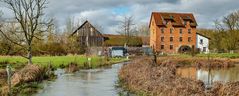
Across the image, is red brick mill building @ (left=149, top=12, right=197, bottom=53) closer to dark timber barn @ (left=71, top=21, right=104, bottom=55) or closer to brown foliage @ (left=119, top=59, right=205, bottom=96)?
dark timber barn @ (left=71, top=21, right=104, bottom=55)

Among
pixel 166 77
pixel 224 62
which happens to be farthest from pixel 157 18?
pixel 166 77

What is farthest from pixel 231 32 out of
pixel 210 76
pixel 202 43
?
pixel 210 76

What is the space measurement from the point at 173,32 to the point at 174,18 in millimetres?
3243

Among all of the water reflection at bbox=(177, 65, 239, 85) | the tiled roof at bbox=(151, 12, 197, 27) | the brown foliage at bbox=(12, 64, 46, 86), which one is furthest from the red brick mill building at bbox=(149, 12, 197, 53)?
the brown foliage at bbox=(12, 64, 46, 86)

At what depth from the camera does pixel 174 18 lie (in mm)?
89625

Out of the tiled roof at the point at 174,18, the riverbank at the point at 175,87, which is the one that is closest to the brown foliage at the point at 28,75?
the riverbank at the point at 175,87

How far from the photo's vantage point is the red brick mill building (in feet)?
290

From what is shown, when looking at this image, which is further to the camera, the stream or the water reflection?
the water reflection

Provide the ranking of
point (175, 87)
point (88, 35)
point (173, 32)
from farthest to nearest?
point (173, 32), point (88, 35), point (175, 87)

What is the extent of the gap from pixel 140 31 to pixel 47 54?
69.3 metres

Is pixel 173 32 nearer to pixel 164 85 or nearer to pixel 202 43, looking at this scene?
pixel 202 43

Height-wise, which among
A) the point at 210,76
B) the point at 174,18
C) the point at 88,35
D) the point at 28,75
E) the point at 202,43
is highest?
the point at 174,18

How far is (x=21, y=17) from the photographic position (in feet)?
120

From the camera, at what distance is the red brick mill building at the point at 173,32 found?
88375 millimetres
